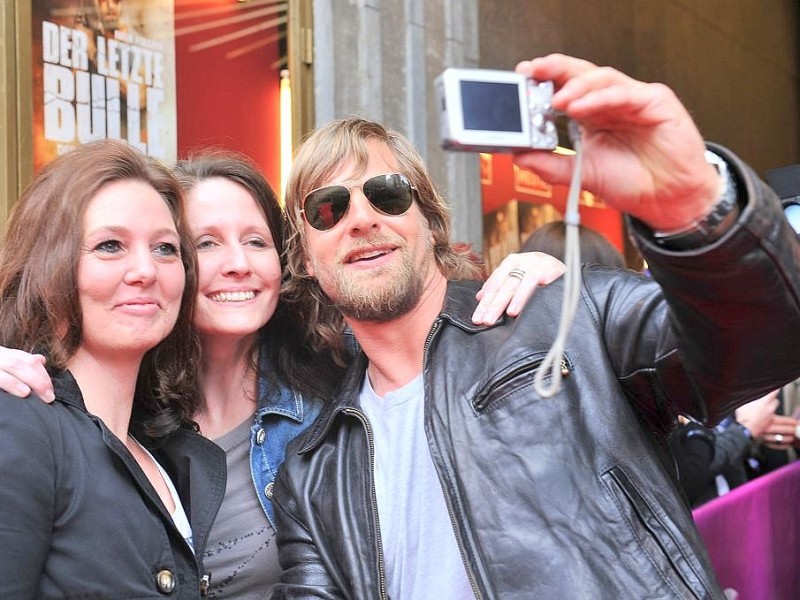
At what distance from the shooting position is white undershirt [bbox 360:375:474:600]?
2.64 m

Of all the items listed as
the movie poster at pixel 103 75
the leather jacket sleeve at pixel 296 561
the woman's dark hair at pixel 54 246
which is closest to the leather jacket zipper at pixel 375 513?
the leather jacket sleeve at pixel 296 561

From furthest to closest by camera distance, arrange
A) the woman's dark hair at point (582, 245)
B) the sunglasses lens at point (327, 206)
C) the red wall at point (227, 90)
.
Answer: the red wall at point (227, 90) < the woman's dark hair at point (582, 245) < the sunglasses lens at point (327, 206)

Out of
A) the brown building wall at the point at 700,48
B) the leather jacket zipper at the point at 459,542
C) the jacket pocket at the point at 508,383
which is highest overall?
the brown building wall at the point at 700,48

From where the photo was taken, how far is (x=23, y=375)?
2.41 metres

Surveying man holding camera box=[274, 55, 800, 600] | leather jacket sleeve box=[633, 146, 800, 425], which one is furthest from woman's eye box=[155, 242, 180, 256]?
leather jacket sleeve box=[633, 146, 800, 425]

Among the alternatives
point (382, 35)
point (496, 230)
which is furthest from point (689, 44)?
point (382, 35)

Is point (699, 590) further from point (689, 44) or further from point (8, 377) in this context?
point (689, 44)

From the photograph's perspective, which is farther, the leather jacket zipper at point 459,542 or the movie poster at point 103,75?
the movie poster at point 103,75

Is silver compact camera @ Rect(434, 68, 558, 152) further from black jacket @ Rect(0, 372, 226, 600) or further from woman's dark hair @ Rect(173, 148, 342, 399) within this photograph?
woman's dark hair @ Rect(173, 148, 342, 399)

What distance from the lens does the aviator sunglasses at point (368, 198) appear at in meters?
3.16

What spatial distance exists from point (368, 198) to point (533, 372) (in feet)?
2.83

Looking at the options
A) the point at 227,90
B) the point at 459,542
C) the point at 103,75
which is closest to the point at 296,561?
the point at 459,542

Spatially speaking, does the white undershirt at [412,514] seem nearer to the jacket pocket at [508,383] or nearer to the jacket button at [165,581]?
the jacket pocket at [508,383]

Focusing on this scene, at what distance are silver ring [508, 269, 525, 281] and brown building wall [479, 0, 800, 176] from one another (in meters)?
5.77
